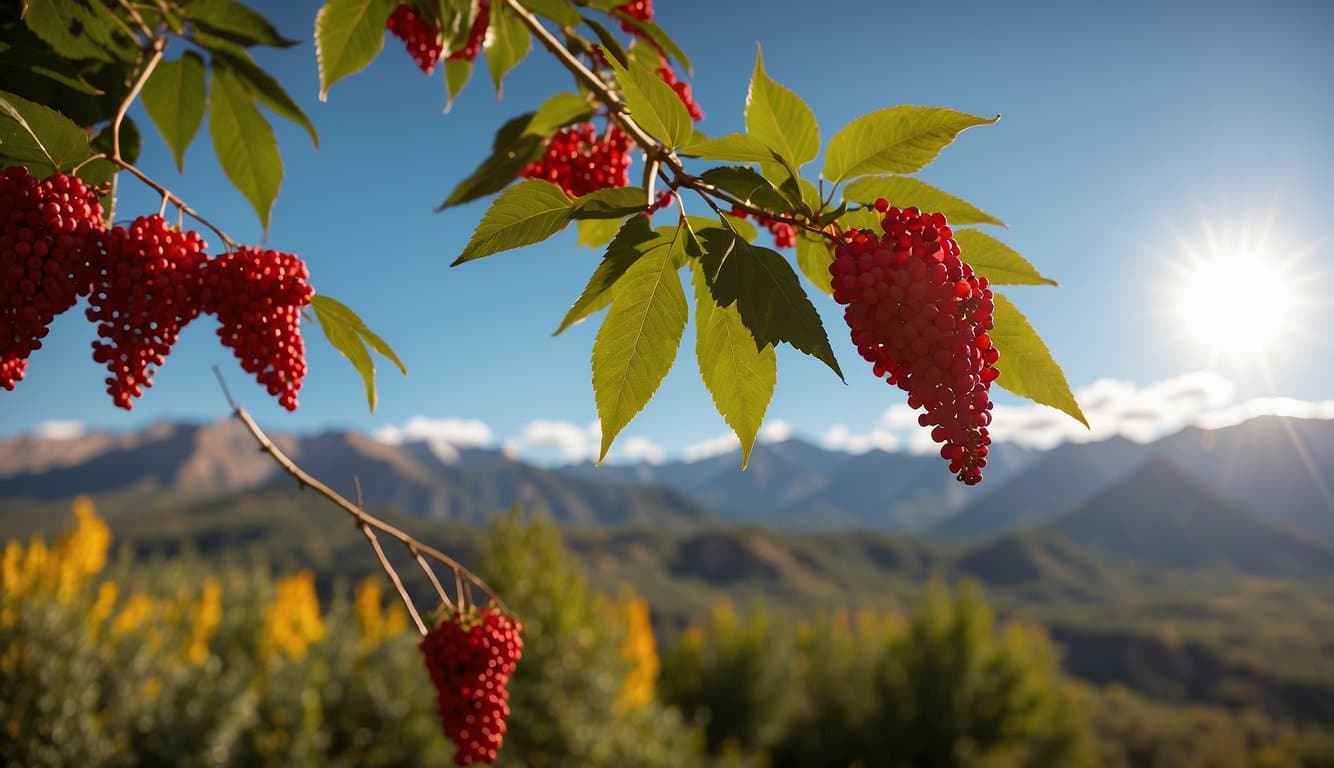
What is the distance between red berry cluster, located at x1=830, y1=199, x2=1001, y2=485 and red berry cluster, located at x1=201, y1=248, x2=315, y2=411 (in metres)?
0.79

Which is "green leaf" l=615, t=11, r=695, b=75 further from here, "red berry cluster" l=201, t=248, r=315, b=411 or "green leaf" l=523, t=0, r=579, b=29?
"red berry cluster" l=201, t=248, r=315, b=411

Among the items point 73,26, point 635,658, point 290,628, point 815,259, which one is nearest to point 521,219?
point 815,259

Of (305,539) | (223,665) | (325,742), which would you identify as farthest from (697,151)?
(305,539)

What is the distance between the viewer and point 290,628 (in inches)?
358

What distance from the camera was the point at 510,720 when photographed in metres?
7.35

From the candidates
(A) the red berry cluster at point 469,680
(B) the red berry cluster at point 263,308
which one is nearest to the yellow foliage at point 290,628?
(A) the red berry cluster at point 469,680

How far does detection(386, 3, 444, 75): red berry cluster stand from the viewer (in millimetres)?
1652

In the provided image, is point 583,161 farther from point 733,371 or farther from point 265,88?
point 733,371

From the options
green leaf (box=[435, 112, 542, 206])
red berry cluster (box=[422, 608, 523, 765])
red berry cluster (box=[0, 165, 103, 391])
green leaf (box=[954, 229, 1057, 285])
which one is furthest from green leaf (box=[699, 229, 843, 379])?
red berry cluster (box=[422, 608, 523, 765])

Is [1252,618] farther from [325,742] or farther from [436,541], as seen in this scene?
[325,742]

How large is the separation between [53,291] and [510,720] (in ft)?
23.8

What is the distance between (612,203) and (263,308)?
55cm

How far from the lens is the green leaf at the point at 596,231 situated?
4.95ft

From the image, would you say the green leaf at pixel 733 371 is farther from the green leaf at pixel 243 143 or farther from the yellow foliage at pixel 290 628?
the yellow foliage at pixel 290 628
